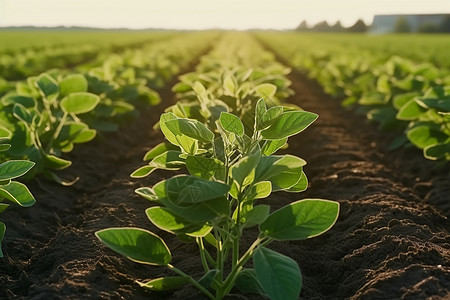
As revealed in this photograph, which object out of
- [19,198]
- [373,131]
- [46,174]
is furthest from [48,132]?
[373,131]

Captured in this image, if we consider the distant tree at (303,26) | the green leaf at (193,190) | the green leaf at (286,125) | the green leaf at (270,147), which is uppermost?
the green leaf at (286,125)

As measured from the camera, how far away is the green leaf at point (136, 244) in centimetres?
206

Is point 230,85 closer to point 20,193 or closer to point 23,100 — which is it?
point 23,100

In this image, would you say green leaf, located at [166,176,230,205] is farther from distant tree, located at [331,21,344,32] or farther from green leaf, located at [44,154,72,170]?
distant tree, located at [331,21,344,32]

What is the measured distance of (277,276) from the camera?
190 cm

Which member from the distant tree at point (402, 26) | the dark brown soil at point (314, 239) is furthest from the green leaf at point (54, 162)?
the distant tree at point (402, 26)

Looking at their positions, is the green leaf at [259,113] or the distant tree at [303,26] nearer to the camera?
the green leaf at [259,113]

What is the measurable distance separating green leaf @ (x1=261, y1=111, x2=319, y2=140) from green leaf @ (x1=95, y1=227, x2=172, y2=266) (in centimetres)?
58

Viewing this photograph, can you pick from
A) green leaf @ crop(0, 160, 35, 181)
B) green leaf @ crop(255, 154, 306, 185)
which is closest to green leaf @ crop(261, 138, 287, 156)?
green leaf @ crop(255, 154, 306, 185)

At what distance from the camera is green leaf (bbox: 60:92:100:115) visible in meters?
3.94

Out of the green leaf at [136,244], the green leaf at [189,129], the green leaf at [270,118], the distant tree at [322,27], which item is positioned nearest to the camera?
the green leaf at [136,244]

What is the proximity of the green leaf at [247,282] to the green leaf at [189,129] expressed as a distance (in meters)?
0.52

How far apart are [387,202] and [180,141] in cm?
A: 186

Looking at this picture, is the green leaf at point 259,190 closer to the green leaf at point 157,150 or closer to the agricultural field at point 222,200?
the agricultural field at point 222,200
